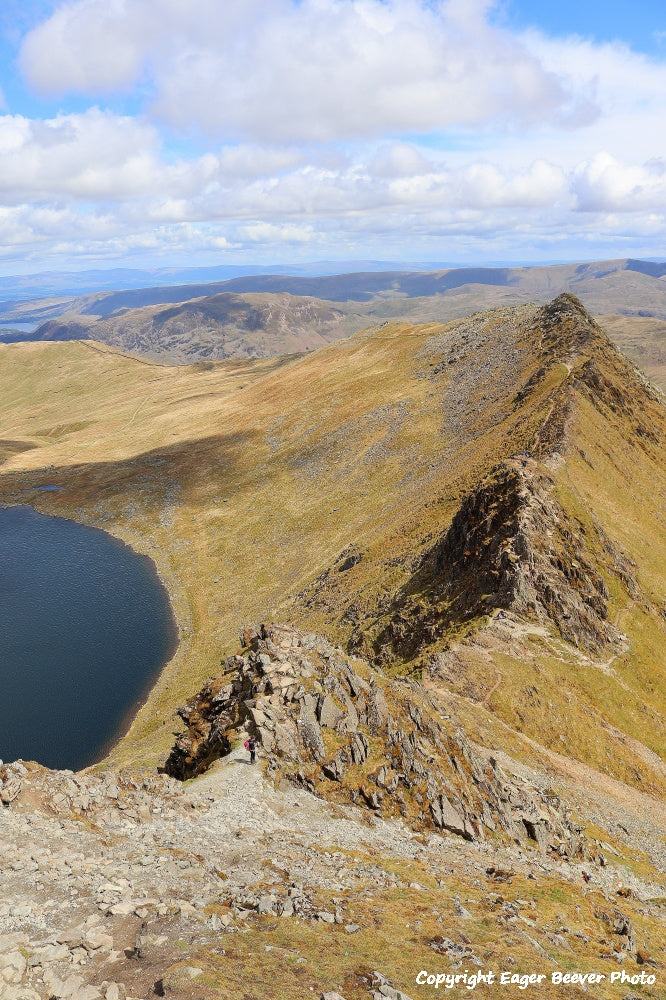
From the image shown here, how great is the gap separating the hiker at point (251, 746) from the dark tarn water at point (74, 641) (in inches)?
1554

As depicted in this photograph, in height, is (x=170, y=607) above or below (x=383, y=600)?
below

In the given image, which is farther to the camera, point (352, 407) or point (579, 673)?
point (352, 407)

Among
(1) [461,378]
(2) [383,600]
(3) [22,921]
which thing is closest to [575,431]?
(2) [383,600]

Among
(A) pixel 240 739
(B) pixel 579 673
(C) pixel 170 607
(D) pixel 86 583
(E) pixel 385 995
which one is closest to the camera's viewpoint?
(E) pixel 385 995

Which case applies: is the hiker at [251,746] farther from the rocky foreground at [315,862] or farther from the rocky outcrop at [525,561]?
the rocky outcrop at [525,561]

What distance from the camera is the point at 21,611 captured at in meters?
105

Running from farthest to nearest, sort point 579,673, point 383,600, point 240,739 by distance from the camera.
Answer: point 383,600, point 579,673, point 240,739

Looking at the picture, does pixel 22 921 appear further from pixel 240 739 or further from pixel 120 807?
pixel 240 739

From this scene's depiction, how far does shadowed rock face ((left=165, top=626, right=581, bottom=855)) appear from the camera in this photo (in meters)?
36.5

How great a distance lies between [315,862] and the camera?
1137 inches

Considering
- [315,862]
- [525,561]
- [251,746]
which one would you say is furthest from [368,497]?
[315,862]

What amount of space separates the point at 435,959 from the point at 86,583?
107 meters

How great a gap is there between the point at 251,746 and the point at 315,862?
9.32 metres

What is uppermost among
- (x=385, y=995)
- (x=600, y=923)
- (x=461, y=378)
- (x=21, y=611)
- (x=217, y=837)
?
(x=461, y=378)
